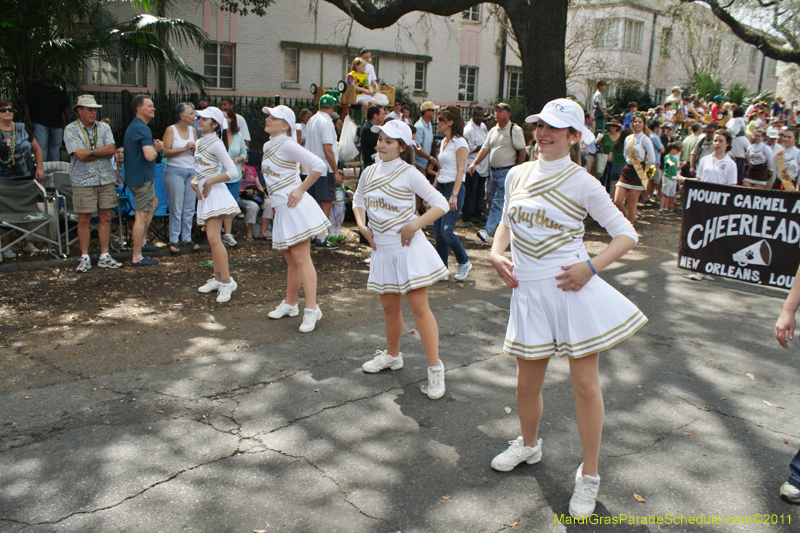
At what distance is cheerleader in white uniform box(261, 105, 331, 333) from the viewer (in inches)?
234

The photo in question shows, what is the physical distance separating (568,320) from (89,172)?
269 inches

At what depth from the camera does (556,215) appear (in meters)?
3.16

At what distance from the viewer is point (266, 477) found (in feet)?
11.6

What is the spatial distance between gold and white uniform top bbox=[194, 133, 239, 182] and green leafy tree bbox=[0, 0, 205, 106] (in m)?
5.94

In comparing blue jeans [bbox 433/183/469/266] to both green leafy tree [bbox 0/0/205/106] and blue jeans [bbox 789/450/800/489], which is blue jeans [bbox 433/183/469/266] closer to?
blue jeans [bbox 789/450/800/489]

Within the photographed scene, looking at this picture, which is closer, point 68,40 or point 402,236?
point 402,236

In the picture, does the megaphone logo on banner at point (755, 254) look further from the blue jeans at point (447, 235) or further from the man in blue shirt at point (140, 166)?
the man in blue shirt at point (140, 166)

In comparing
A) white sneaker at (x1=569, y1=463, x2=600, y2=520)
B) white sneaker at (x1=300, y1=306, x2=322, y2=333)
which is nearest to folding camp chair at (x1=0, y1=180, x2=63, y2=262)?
white sneaker at (x1=300, y1=306, x2=322, y2=333)

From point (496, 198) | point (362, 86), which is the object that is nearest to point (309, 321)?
point (496, 198)

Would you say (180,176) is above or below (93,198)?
above

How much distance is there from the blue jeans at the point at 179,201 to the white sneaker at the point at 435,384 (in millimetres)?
5714

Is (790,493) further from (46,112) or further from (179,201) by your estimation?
(46,112)

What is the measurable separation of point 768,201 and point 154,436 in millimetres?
6304

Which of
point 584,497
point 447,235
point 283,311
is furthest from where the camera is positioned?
point 447,235
